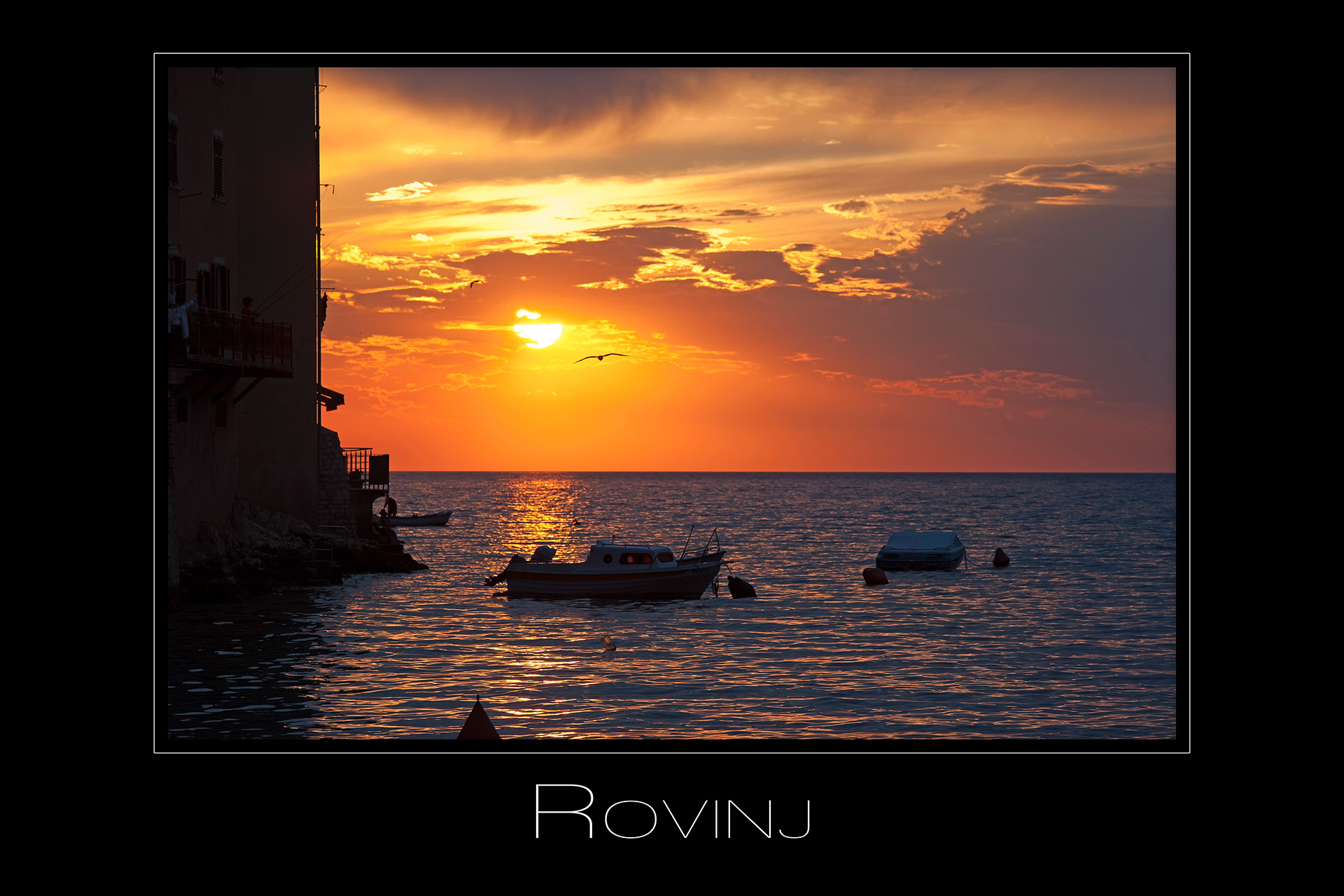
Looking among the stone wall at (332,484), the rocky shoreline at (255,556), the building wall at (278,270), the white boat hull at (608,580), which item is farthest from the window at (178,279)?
the white boat hull at (608,580)

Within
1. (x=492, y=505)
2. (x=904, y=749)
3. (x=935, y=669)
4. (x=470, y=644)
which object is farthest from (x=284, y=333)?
(x=492, y=505)

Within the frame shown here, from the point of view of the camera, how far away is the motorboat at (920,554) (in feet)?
220

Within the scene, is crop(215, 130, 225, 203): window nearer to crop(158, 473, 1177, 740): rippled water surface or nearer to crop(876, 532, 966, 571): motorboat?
crop(158, 473, 1177, 740): rippled water surface

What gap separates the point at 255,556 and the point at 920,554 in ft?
126

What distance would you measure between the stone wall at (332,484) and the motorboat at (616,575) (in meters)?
8.70

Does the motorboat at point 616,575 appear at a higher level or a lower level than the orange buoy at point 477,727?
lower

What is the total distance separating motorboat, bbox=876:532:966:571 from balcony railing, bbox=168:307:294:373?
36.4 meters

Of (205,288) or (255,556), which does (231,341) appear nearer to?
(205,288)

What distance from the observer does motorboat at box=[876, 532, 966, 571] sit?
220 ft

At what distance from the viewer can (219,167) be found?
37.5m

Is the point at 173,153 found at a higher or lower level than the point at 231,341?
higher

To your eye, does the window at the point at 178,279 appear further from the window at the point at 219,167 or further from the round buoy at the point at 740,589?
the round buoy at the point at 740,589

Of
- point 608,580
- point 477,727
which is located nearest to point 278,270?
point 608,580
